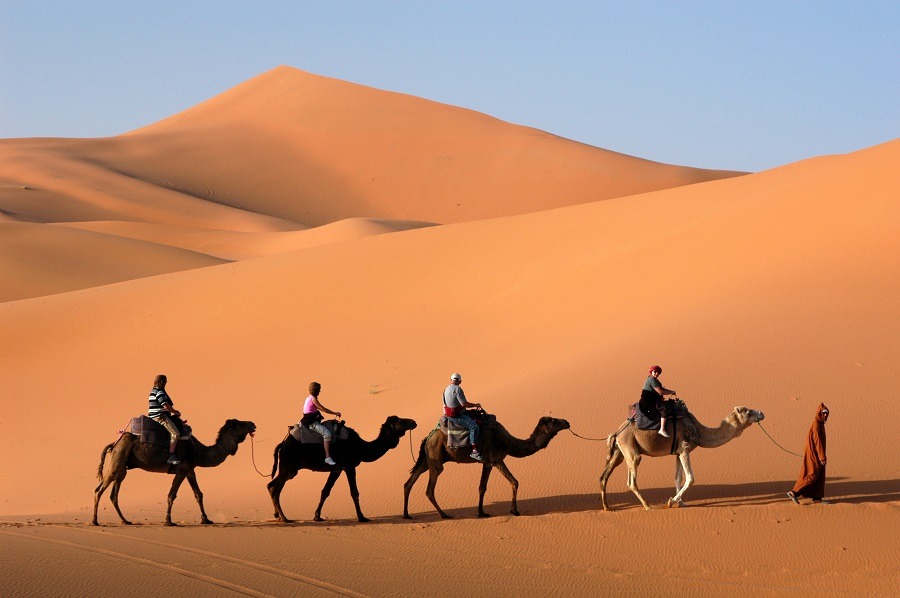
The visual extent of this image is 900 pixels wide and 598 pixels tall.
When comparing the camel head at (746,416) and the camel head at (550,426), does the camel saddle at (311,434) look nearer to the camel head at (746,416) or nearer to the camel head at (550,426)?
the camel head at (550,426)

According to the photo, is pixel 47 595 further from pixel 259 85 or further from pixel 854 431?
pixel 259 85

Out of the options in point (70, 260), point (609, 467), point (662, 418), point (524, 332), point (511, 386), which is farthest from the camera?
point (70, 260)

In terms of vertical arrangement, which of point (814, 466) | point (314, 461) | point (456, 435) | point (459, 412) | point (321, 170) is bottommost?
point (814, 466)

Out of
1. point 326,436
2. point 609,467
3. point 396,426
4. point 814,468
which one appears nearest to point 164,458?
point 326,436

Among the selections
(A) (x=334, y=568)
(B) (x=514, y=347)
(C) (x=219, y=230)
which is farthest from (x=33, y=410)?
(C) (x=219, y=230)

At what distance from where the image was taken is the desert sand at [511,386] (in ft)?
41.0

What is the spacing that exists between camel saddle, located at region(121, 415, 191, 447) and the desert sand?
43.7 inches

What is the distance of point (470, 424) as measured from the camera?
1488cm

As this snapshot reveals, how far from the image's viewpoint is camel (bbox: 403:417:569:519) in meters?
15.0

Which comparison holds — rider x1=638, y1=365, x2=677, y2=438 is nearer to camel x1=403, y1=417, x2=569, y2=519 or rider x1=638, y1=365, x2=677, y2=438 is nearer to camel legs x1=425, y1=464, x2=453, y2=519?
camel x1=403, y1=417, x2=569, y2=519

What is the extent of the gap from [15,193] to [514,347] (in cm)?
6429

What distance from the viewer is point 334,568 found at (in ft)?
A: 39.5

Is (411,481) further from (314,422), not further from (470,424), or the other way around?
(314,422)

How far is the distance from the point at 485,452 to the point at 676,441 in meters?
2.39
